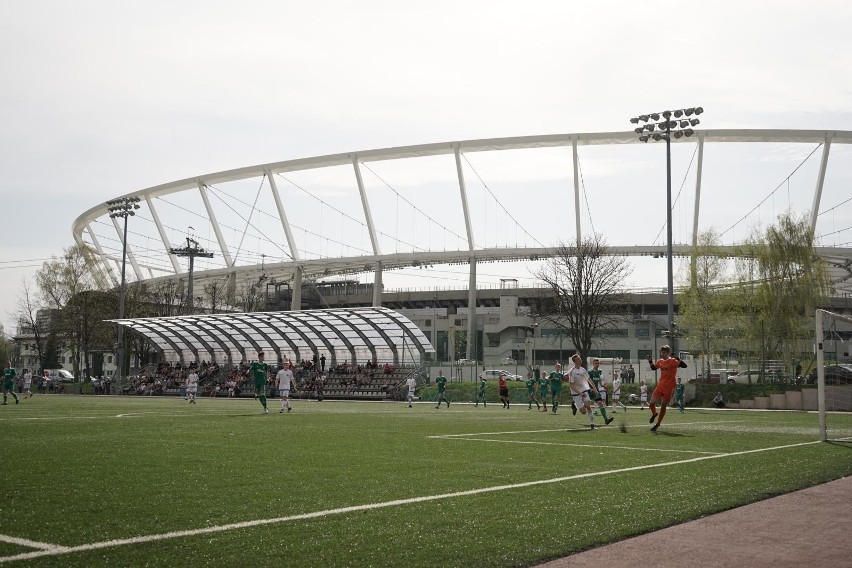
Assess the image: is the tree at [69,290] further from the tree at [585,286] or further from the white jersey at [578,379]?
the white jersey at [578,379]

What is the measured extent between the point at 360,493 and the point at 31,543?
10.7 ft

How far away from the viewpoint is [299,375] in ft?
174

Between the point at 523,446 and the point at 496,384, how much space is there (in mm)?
34145

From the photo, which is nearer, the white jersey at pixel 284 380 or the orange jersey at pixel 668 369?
the orange jersey at pixel 668 369

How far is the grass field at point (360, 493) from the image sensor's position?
5.88 m

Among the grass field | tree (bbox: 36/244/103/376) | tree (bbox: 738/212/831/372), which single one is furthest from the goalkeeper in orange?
tree (bbox: 36/244/103/376)

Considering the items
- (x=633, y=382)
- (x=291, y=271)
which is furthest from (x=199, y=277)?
(x=633, y=382)

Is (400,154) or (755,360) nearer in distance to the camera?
(755,360)

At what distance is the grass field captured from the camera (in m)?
5.88

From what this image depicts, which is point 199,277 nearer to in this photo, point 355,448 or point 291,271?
point 291,271

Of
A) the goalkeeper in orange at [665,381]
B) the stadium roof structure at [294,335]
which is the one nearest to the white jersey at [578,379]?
the goalkeeper in orange at [665,381]

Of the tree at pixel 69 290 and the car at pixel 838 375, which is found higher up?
the tree at pixel 69 290

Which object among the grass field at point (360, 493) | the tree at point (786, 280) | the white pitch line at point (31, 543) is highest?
the tree at point (786, 280)

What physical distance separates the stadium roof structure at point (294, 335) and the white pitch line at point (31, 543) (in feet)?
128
